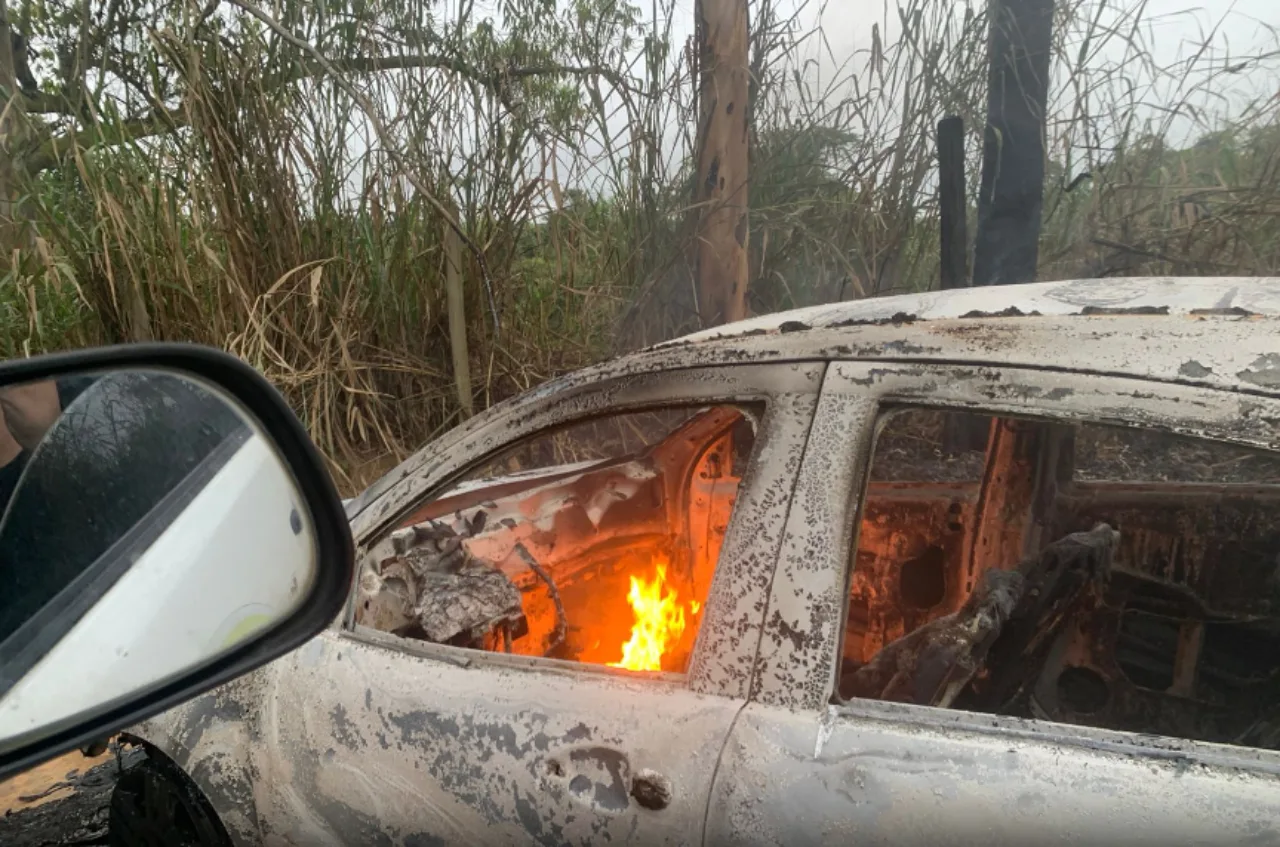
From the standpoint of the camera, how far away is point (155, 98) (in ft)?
13.8

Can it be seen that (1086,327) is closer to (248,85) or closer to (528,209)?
(528,209)

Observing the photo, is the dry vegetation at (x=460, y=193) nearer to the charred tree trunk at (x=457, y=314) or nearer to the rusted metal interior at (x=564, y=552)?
the charred tree trunk at (x=457, y=314)

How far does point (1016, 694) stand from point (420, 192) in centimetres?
372

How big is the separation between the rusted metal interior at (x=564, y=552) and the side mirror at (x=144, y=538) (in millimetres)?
574

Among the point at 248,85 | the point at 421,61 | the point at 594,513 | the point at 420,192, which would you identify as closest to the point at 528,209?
the point at 420,192

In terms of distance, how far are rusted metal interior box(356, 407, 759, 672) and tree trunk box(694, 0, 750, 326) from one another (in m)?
2.01

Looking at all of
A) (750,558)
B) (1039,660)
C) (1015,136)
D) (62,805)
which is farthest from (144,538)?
(1015,136)

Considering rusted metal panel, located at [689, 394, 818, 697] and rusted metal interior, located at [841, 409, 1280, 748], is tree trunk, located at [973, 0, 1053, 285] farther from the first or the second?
rusted metal panel, located at [689, 394, 818, 697]

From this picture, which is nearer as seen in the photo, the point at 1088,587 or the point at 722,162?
the point at 1088,587

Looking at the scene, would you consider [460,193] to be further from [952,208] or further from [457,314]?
[952,208]

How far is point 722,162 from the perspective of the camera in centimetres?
459

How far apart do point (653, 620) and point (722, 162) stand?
9.56 ft

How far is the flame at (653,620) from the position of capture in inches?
94.0

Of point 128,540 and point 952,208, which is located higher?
point 952,208
